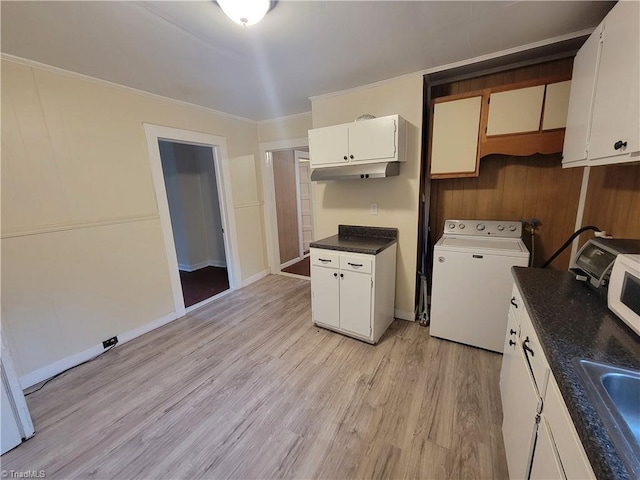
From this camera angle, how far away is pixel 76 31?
1.58m

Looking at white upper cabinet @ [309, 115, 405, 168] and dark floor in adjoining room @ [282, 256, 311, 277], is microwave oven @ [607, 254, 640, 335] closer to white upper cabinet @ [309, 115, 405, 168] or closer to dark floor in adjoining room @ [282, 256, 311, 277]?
white upper cabinet @ [309, 115, 405, 168]

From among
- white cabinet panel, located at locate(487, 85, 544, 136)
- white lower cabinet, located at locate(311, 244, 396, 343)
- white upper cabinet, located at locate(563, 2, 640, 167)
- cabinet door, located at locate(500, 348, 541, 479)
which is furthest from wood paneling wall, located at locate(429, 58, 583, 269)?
cabinet door, located at locate(500, 348, 541, 479)

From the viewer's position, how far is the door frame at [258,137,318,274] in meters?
3.80

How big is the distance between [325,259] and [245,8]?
1.83 metres

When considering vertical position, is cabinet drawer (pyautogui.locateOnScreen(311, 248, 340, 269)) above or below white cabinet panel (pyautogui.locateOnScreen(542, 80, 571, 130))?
below

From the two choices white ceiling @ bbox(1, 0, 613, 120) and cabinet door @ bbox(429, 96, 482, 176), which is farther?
cabinet door @ bbox(429, 96, 482, 176)

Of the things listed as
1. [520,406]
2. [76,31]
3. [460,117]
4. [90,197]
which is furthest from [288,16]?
[520,406]

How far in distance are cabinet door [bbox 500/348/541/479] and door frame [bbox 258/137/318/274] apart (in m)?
2.94

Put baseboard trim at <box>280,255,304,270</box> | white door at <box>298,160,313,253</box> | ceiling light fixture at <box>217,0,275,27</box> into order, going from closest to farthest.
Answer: ceiling light fixture at <box>217,0,275,27</box>
baseboard trim at <box>280,255,304,270</box>
white door at <box>298,160,313,253</box>

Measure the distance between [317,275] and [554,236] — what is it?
215cm

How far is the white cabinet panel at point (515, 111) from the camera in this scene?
201 cm

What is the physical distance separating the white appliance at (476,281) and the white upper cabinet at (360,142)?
0.94m

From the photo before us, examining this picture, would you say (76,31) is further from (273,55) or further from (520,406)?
(520,406)

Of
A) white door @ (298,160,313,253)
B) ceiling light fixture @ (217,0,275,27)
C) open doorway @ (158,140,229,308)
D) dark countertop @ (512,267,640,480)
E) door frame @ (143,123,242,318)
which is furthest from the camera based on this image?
white door @ (298,160,313,253)
